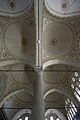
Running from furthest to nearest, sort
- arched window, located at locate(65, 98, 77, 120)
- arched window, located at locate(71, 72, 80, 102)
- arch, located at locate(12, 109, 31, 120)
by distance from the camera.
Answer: arch, located at locate(12, 109, 31, 120)
arched window, located at locate(65, 98, 77, 120)
arched window, located at locate(71, 72, 80, 102)

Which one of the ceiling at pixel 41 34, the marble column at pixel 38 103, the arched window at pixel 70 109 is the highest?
the ceiling at pixel 41 34

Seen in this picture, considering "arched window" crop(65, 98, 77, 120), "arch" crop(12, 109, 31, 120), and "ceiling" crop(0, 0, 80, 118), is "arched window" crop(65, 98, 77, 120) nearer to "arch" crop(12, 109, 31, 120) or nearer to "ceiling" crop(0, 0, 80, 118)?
"ceiling" crop(0, 0, 80, 118)

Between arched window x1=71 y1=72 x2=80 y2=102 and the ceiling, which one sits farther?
arched window x1=71 y1=72 x2=80 y2=102

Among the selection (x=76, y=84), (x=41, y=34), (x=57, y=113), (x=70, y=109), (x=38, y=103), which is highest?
(x=41, y=34)

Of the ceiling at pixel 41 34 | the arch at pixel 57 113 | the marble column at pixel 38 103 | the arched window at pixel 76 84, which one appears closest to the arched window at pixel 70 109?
the arch at pixel 57 113

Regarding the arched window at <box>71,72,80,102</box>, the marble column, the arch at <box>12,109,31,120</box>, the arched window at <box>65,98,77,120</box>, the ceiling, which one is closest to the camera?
the marble column

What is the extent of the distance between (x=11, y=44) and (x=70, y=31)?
3490mm

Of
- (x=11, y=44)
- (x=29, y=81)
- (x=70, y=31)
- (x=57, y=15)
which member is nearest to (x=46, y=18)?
(x=57, y=15)

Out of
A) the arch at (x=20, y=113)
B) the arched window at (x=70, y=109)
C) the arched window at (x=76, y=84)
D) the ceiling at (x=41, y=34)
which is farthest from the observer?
the arch at (x=20, y=113)

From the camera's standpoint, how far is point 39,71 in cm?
1011

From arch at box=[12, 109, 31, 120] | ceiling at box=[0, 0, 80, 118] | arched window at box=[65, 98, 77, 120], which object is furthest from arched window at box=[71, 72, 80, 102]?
arch at box=[12, 109, 31, 120]

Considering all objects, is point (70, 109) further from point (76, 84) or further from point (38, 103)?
point (38, 103)

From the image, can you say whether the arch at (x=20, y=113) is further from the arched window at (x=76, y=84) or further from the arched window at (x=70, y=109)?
the arched window at (x=76, y=84)

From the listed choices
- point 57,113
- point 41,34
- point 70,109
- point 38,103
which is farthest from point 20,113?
point 38,103
